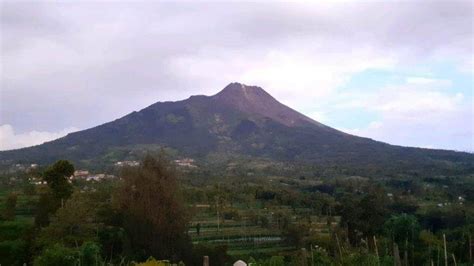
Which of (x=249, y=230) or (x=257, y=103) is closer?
(x=249, y=230)

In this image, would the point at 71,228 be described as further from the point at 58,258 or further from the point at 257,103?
the point at 257,103

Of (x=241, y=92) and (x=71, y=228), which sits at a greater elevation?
(x=241, y=92)

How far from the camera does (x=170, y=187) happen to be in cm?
1839

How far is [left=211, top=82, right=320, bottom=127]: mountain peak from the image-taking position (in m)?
105

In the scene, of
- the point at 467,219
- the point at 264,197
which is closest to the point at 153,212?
the point at 467,219

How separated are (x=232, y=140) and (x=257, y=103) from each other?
2238 cm

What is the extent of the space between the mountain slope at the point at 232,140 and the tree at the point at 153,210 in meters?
50.8

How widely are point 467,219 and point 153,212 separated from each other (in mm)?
14309

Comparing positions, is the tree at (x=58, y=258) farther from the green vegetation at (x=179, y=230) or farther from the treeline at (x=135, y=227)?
the treeline at (x=135, y=227)

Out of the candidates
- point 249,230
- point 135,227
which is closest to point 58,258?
point 135,227

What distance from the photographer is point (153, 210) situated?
1802 cm

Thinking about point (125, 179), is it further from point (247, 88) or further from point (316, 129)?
point (247, 88)

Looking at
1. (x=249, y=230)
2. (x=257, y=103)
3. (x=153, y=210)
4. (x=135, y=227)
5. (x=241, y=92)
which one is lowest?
(x=249, y=230)

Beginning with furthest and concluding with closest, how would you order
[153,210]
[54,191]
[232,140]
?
1. [232,140]
2. [54,191]
3. [153,210]
